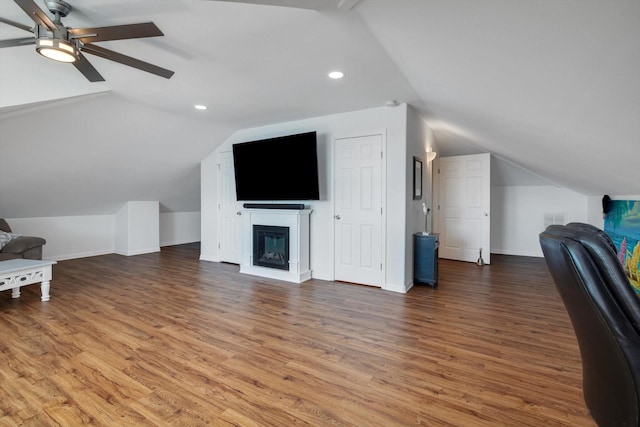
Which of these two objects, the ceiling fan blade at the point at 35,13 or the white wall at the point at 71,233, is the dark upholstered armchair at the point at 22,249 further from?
the ceiling fan blade at the point at 35,13

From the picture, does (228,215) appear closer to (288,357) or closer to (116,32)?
(288,357)

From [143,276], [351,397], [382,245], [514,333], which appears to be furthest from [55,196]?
[514,333]

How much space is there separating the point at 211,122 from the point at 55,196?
10.0 ft

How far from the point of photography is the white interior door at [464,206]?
550cm

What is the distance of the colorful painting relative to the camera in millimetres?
3578

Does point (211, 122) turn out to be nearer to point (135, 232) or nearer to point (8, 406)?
point (135, 232)

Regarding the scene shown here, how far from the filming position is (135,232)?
6383 millimetres

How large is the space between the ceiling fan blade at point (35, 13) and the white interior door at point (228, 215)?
353cm

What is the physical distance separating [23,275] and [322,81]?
387 centimetres

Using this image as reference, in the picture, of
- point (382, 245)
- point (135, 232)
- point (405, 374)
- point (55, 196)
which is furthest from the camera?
point (135, 232)

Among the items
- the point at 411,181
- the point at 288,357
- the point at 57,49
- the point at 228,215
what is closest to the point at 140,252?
the point at 228,215

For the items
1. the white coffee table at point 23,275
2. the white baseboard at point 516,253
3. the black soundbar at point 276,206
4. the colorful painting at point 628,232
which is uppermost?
the black soundbar at point 276,206

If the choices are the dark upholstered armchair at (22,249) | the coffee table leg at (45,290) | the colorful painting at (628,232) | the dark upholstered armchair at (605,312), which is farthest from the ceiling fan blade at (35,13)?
the colorful painting at (628,232)

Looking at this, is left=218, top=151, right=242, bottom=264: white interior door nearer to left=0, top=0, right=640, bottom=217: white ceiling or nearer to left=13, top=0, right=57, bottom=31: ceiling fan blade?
left=0, top=0, right=640, bottom=217: white ceiling
